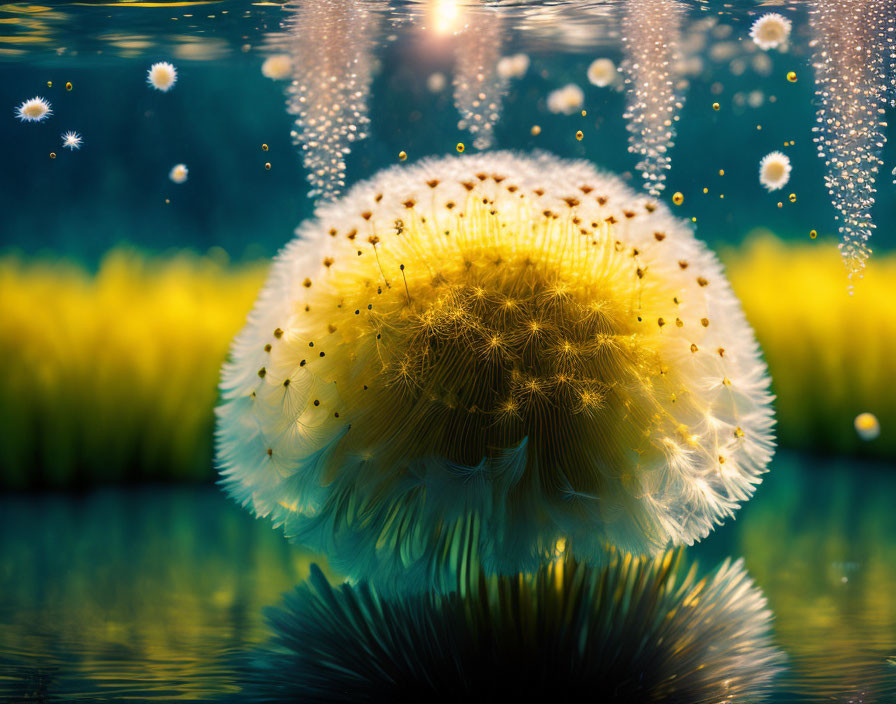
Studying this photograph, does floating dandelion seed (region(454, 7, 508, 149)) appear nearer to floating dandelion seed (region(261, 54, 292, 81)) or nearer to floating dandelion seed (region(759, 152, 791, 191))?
floating dandelion seed (region(261, 54, 292, 81))

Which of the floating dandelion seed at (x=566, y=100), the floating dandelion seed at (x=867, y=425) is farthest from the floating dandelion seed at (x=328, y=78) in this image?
the floating dandelion seed at (x=867, y=425)

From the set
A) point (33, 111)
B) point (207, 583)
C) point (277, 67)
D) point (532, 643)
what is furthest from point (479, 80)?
point (532, 643)

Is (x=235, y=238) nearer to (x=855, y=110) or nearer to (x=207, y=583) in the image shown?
(x=207, y=583)

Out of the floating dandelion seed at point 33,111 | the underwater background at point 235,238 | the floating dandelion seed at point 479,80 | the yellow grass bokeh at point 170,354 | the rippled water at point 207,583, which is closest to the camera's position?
the rippled water at point 207,583

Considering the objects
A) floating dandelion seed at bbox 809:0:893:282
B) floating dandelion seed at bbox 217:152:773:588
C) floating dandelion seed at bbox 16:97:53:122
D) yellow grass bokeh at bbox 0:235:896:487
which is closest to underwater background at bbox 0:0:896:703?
yellow grass bokeh at bbox 0:235:896:487

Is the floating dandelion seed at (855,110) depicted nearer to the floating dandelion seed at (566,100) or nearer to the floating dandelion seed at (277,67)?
the floating dandelion seed at (566,100)
